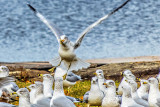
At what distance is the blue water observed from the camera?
779 inches

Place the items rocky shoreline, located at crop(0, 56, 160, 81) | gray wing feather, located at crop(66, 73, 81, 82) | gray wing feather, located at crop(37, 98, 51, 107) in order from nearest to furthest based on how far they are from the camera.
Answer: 1. gray wing feather, located at crop(37, 98, 51, 107)
2. gray wing feather, located at crop(66, 73, 81, 82)
3. rocky shoreline, located at crop(0, 56, 160, 81)

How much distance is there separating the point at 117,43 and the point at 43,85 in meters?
12.3

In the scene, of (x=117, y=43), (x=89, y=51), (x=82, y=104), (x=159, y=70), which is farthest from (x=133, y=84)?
(x=117, y=43)

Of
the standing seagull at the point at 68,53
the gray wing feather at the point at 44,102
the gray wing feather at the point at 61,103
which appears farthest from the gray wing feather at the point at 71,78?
the gray wing feather at the point at 61,103

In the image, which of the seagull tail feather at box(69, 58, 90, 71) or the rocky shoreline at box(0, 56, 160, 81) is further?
the rocky shoreline at box(0, 56, 160, 81)

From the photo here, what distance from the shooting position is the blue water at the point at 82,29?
64.9 ft

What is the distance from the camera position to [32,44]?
21812 millimetres

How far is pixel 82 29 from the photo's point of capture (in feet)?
81.2

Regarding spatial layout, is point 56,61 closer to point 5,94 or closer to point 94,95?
point 5,94

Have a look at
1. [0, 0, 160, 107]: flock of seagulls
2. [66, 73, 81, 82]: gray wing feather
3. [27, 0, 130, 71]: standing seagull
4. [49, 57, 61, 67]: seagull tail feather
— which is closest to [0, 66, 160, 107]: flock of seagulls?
[0, 0, 160, 107]: flock of seagulls

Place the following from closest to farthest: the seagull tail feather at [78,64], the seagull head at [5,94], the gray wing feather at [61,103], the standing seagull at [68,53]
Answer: the gray wing feather at [61,103], the seagull head at [5,94], the standing seagull at [68,53], the seagull tail feather at [78,64]

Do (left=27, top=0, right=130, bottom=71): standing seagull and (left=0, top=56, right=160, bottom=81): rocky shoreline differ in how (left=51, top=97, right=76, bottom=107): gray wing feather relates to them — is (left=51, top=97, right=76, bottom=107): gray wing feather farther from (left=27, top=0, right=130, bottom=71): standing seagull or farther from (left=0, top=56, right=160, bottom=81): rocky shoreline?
(left=0, top=56, right=160, bottom=81): rocky shoreline

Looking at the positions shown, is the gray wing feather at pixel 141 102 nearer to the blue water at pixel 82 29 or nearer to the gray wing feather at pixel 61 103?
the gray wing feather at pixel 61 103

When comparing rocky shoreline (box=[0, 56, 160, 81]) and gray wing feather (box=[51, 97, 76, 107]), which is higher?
rocky shoreline (box=[0, 56, 160, 81])
